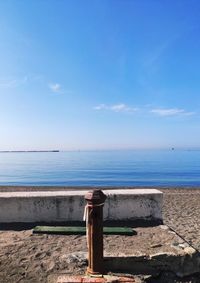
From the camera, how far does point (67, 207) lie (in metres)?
7.51

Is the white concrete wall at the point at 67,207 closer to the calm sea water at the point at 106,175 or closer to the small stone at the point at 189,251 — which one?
the small stone at the point at 189,251

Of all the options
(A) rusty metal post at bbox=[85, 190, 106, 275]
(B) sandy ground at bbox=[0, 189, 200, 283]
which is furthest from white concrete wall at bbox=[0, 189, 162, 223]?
(A) rusty metal post at bbox=[85, 190, 106, 275]

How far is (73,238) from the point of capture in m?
6.34

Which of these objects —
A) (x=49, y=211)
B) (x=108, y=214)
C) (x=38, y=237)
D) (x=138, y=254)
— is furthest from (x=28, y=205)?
(x=138, y=254)

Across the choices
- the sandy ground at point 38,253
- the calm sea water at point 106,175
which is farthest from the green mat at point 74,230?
the calm sea water at point 106,175

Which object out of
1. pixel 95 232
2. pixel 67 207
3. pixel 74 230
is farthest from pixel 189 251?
pixel 67 207

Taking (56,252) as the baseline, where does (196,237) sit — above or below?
below

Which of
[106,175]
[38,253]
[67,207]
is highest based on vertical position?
[67,207]

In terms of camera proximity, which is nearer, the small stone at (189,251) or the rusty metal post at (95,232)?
the rusty metal post at (95,232)

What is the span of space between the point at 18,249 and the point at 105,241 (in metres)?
1.50

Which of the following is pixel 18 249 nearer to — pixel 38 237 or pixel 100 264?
pixel 38 237

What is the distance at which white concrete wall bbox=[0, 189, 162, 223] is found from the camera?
747cm

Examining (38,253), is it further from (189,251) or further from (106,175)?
(106,175)

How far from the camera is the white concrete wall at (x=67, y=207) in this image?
294 inches
